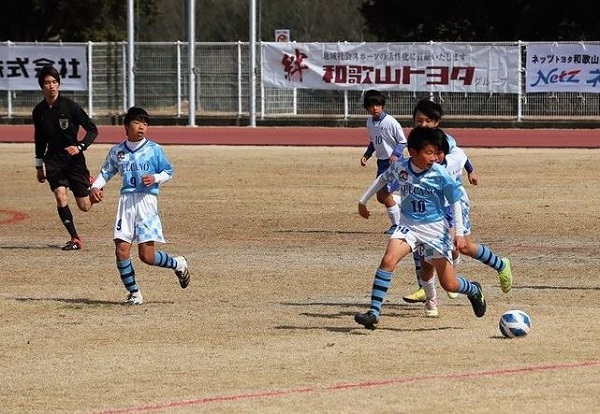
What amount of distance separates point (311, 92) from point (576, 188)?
17.6 metres

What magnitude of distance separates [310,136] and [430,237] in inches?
983

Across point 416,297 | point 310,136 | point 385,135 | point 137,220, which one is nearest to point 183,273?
point 137,220

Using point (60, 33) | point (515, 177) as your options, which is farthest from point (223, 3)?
point (515, 177)

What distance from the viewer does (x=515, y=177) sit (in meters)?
25.0

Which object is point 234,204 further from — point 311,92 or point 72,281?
point 311,92

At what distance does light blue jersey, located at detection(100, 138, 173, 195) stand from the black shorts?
4122 mm

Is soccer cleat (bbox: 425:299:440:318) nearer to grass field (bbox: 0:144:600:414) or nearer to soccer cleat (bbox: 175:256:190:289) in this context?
grass field (bbox: 0:144:600:414)

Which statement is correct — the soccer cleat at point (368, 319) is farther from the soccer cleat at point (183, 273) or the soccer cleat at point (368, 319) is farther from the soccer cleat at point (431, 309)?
the soccer cleat at point (183, 273)

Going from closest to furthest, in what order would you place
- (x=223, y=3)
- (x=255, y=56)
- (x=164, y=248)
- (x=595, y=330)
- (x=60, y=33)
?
(x=595, y=330), (x=164, y=248), (x=255, y=56), (x=60, y=33), (x=223, y=3)

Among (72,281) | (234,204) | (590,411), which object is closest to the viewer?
(590,411)

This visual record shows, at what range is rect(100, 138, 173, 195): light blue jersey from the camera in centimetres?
1263

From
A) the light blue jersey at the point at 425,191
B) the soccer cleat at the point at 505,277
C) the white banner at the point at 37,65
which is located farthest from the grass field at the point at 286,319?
the white banner at the point at 37,65

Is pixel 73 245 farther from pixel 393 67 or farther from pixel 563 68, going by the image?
pixel 563 68

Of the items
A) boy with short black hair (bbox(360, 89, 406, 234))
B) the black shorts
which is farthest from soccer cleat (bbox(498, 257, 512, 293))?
the black shorts
